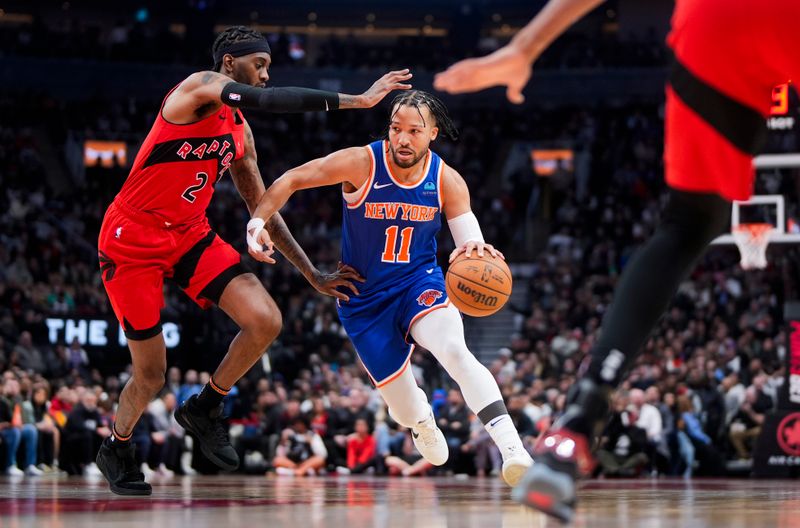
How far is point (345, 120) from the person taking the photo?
2955 centimetres

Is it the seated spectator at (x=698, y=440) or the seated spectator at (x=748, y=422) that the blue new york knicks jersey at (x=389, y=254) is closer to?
the seated spectator at (x=698, y=440)

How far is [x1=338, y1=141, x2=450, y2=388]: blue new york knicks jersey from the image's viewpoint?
6.58m

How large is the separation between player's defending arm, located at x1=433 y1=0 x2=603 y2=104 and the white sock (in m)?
2.84

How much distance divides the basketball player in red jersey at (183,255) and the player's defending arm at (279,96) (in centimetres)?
2

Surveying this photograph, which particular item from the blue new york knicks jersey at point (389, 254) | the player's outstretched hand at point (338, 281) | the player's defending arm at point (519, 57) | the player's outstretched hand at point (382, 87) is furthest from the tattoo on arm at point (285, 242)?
the player's defending arm at point (519, 57)

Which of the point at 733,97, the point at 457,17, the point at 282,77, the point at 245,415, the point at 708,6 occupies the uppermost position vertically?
the point at 457,17

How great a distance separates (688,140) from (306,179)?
11.4ft

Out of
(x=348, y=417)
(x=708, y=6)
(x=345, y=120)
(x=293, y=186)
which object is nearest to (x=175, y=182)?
(x=293, y=186)

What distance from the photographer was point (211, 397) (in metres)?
6.36

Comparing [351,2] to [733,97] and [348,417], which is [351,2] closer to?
[348,417]

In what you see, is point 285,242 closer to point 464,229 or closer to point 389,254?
point 389,254

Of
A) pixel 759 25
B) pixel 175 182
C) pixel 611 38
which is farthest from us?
pixel 611 38

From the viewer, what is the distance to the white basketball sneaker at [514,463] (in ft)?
18.5

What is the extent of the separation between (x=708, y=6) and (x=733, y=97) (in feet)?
0.88
